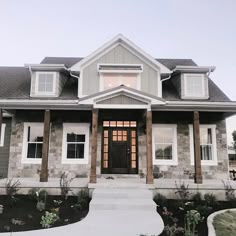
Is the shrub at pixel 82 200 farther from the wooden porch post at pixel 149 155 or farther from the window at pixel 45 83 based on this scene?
the window at pixel 45 83

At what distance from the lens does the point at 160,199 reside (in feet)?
22.2

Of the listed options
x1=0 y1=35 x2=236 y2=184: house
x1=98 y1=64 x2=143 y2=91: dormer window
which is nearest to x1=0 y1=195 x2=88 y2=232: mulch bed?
x1=0 y1=35 x2=236 y2=184: house

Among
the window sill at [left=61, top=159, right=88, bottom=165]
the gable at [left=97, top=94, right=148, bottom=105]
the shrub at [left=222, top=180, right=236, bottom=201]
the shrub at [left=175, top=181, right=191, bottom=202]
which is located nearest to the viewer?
the shrub at [left=175, top=181, right=191, bottom=202]

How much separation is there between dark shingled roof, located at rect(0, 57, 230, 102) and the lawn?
4.50m

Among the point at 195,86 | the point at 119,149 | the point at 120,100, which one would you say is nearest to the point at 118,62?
the point at 120,100

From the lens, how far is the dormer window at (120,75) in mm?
9969

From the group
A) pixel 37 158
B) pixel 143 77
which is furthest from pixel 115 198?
pixel 143 77

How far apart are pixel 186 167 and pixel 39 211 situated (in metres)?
6.49

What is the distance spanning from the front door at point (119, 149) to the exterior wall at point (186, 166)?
1.20 meters

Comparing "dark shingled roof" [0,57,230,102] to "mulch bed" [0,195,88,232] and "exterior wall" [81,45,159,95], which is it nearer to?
"exterior wall" [81,45,159,95]

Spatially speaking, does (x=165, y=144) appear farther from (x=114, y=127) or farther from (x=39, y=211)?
(x=39, y=211)

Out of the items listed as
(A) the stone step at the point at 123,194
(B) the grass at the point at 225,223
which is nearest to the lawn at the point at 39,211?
(A) the stone step at the point at 123,194

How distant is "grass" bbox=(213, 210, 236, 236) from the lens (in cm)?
451

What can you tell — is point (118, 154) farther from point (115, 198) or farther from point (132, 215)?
point (132, 215)
